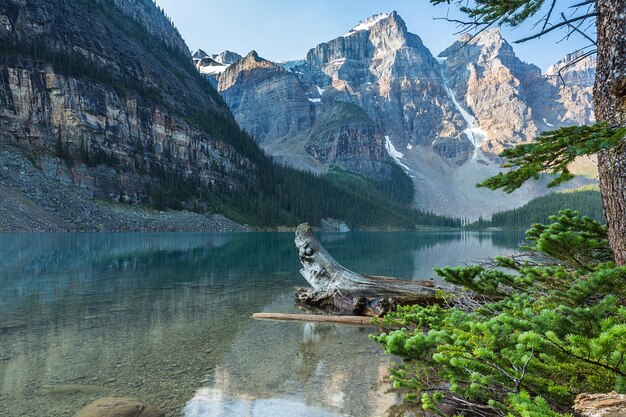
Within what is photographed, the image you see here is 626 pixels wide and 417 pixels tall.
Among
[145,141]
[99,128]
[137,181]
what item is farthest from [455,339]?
[145,141]

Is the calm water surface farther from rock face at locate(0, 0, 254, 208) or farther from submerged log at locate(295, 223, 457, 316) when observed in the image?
rock face at locate(0, 0, 254, 208)

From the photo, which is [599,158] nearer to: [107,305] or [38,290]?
[107,305]

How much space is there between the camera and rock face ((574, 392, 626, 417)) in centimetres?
298

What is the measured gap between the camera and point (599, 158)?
592cm

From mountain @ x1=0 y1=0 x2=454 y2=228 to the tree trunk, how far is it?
3462 inches

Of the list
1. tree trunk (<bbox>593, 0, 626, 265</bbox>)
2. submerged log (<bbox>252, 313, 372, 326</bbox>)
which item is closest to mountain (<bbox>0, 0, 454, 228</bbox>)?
submerged log (<bbox>252, 313, 372, 326</bbox>)

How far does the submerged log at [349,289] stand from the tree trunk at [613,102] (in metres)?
8.43

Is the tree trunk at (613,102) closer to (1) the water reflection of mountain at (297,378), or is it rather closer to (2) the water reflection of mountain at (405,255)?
(2) the water reflection of mountain at (405,255)

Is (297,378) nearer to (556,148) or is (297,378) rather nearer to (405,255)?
(556,148)

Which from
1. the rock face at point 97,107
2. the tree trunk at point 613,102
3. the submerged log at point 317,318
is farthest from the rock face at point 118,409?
the rock face at point 97,107

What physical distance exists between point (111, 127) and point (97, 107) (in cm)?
699

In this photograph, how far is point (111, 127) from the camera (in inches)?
4847

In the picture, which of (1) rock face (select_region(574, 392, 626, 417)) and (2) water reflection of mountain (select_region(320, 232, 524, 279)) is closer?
(1) rock face (select_region(574, 392, 626, 417))

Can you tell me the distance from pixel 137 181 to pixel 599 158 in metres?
128
